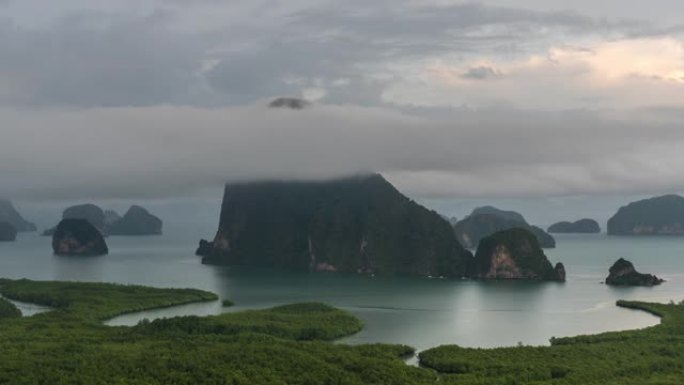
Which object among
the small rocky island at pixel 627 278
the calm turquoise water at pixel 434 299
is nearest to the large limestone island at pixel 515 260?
the calm turquoise water at pixel 434 299

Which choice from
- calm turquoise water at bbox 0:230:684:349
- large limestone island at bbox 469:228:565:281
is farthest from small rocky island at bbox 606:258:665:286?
large limestone island at bbox 469:228:565:281

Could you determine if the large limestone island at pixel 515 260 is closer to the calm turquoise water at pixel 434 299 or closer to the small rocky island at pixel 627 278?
the calm turquoise water at pixel 434 299

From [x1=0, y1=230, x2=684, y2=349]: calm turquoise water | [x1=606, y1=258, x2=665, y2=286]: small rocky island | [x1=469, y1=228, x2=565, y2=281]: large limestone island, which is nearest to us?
[x1=0, y1=230, x2=684, y2=349]: calm turquoise water

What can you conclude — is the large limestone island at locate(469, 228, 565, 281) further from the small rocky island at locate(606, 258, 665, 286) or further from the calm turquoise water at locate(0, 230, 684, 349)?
Answer: the small rocky island at locate(606, 258, 665, 286)

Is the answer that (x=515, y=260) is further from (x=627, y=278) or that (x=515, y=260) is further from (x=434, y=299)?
(x=434, y=299)

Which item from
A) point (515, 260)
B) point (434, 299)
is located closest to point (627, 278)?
point (515, 260)
